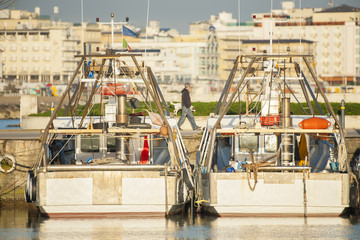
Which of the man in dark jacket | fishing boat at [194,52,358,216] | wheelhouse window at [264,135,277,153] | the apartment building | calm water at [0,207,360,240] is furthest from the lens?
the apartment building

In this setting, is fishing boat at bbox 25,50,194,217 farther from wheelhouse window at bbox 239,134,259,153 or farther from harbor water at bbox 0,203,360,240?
wheelhouse window at bbox 239,134,259,153

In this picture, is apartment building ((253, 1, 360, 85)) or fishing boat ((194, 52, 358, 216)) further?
apartment building ((253, 1, 360, 85))

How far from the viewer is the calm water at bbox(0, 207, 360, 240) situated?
803 inches

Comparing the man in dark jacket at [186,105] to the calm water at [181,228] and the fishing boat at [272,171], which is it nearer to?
the fishing boat at [272,171]

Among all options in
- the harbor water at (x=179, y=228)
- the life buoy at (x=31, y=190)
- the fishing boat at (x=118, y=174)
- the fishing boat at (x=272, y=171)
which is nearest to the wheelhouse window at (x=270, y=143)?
the fishing boat at (x=272, y=171)

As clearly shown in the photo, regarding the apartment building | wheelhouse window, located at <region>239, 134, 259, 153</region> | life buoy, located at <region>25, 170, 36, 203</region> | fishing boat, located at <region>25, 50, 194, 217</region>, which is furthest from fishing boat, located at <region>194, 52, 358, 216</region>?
the apartment building

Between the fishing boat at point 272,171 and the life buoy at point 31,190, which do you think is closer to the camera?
the fishing boat at point 272,171

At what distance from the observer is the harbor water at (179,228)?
66.9 feet

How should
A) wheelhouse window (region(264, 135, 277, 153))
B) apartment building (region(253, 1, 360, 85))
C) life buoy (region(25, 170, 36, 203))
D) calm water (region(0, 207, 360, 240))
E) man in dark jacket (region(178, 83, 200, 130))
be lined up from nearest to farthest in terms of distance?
1. calm water (region(0, 207, 360, 240))
2. life buoy (region(25, 170, 36, 203))
3. wheelhouse window (region(264, 135, 277, 153))
4. man in dark jacket (region(178, 83, 200, 130))
5. apartment building (region(253, 1, 360, 85))

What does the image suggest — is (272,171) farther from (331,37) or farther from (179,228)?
(331,37)

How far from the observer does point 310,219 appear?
2181 cm

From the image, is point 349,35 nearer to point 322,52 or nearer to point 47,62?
point 322,52

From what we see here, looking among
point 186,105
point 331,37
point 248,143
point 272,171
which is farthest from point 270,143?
point 331,37

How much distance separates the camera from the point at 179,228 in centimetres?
2144
